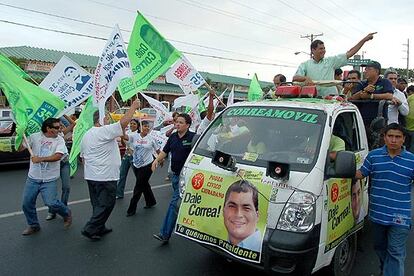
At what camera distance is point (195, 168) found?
418 centimetres

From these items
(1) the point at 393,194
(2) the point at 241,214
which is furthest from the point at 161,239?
(1) the point at 393,194

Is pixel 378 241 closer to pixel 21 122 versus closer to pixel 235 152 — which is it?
pixel 235 152

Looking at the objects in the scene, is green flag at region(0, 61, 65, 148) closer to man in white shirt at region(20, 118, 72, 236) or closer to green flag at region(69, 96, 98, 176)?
man in white shirt at region(20, 118, 72, 236)

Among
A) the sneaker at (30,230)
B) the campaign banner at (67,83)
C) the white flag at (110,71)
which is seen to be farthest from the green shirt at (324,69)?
the sneaker at (30,230)

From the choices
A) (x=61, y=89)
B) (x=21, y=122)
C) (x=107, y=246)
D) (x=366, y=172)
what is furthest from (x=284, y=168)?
(x=61, y=89)

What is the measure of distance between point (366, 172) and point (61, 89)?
5.19 m

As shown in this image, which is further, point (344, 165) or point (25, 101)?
point (25, 101)

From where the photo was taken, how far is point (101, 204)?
18.3 ft

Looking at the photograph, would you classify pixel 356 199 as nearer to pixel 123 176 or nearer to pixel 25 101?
pixel 25 101

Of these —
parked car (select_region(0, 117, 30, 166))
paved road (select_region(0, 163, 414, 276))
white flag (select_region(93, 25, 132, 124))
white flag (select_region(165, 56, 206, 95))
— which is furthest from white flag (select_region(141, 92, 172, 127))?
white flag (select_region(93, 25, 132, 124))

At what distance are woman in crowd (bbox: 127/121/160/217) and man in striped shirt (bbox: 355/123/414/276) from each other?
4173 millimetres

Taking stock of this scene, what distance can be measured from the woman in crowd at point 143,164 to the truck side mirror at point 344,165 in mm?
4099

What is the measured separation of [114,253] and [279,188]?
98.9 inches

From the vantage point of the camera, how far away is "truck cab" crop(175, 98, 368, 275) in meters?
3.48
